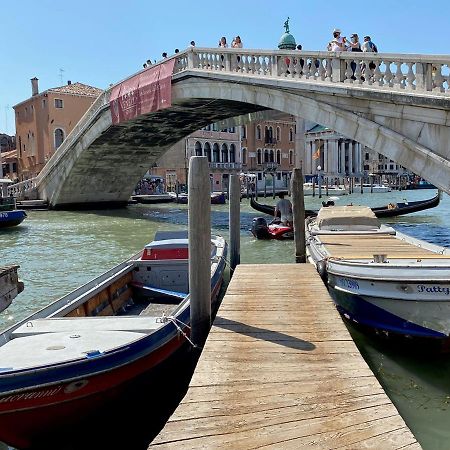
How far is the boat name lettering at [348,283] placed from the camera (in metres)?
3.69

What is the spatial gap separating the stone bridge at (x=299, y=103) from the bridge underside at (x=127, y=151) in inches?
1.5

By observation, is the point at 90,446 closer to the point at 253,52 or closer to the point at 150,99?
the point at 253,52

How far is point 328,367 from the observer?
2307 mm

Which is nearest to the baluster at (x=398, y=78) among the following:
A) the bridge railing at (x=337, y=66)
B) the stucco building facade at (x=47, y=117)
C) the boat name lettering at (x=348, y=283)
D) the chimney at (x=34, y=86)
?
the bridge railing at (x=337, y=66)

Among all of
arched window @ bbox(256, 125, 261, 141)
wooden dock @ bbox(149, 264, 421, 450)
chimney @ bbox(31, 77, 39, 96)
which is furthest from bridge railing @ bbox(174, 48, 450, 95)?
arched window @ bbox(256, 125, 261, 141)

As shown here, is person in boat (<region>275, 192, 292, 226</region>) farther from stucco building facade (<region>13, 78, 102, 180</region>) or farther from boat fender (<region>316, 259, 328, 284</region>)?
stucco building facade (<region>13, 78, 102, 180</region>)

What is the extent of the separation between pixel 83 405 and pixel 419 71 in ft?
14.6

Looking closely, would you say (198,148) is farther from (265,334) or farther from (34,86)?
(265,334)

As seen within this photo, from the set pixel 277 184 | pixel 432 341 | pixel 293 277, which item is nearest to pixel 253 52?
pixel 293 277

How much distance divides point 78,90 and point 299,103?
15.9 metres

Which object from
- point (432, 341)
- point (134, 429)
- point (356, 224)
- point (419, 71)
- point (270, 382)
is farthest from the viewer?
point (356, 224)

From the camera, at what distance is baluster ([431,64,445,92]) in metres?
5.18

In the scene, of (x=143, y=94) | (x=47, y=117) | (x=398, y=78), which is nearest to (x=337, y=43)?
(x=398, y=78)

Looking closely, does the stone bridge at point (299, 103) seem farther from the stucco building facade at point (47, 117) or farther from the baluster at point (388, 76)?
Result: the stucco building facade at point (47, 117)
